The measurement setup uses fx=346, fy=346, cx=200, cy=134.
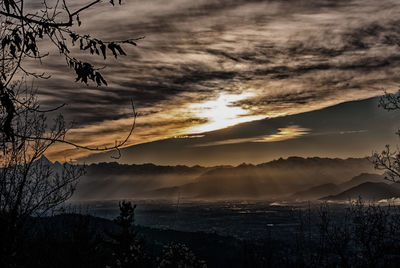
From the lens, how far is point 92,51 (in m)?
6.02

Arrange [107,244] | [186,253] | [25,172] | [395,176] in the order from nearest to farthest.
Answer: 1. [25,172]
2. [395,176]
3. [186,253]
4. [107,244]

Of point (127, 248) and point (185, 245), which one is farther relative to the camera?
point (127, 248)

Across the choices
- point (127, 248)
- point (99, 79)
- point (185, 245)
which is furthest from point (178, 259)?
point (99, 79)

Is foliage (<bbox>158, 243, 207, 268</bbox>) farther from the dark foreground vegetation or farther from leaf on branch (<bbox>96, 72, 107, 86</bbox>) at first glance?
leaf on branch (<bbox>96, 72, 107, 86</bbox>)

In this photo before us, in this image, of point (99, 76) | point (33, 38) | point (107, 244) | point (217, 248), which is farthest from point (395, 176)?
point (217, 248)

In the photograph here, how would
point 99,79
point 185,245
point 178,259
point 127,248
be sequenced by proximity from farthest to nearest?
point 127,248
point 185,245
point 178,259
point 99,79

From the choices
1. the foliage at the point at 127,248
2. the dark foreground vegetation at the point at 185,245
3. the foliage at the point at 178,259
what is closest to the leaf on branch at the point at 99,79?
the dark foreground vegetation at the point at 185,245

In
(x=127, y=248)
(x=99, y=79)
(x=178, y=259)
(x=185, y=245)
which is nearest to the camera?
(x=99, y=79)

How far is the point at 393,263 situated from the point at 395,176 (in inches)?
187

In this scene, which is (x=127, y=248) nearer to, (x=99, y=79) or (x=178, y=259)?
(x=178, y=259)

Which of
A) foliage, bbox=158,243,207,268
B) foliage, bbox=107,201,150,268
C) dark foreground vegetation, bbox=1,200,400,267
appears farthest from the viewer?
foliage, bbox=107,201,150,268

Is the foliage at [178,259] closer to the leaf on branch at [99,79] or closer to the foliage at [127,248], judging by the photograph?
the foliage at [127,248]

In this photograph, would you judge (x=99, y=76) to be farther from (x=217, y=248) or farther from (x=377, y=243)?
(x=217, y=248)

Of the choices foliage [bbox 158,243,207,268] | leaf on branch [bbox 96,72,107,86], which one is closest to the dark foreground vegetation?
foliage [bbox 158,243,207,268]
